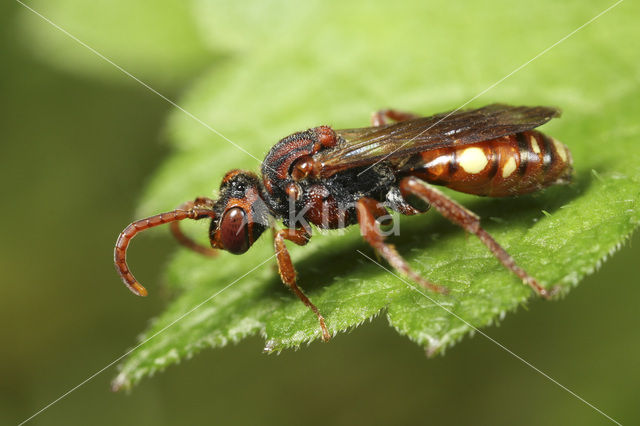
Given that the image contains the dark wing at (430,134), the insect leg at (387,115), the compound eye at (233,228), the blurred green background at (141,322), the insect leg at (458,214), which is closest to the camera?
the insect leg at (458,214)

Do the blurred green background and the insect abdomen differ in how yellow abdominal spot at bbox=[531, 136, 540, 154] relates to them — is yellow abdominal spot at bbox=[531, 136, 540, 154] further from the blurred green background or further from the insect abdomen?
the blurred green background

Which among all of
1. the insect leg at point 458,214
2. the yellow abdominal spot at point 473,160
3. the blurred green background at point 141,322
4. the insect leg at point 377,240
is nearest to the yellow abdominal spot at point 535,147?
the yellow abdominal spot at point 473,160

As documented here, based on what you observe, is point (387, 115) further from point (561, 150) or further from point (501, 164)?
Answer: point (561, 150)

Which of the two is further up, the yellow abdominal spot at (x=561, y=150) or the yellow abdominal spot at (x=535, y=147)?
the yellow abdominal spot at (x=535, y=147)

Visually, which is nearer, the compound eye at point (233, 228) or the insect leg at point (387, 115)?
the compound eye at point (233, 228)

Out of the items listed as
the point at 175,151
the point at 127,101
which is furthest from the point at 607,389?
the point at 127,101

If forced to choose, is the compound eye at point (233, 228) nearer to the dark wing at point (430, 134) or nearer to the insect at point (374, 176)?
the insect at point (374, 176)

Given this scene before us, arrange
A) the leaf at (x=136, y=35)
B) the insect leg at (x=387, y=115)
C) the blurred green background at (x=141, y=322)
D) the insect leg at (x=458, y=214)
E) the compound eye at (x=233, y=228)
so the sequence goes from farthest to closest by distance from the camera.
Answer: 1. the leaf at (x=136, y=35)
2. the blurred green background at (x=141, y=322)
3. the insect leg at (x=387, y=115)
4. the compound eye at (x=233, y=228)
5. the insect leg at (x=458, y=214)

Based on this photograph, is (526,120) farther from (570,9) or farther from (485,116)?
(570,9)
